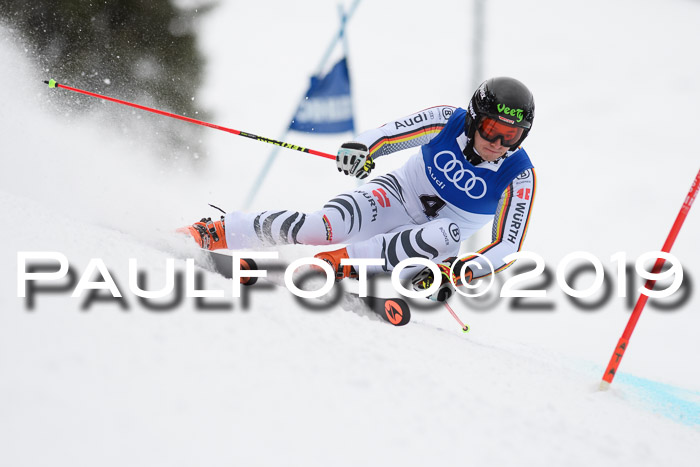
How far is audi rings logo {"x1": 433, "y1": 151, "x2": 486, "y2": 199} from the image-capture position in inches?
123

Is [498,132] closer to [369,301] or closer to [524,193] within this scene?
[524,193]

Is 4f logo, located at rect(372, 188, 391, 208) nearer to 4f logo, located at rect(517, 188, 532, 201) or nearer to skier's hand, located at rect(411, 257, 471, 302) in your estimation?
skier's hand, located at rect(411, 257, 471, 302)

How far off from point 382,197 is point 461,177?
0.46 metres

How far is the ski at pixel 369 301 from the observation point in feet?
9.20

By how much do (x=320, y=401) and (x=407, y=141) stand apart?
2.16 m

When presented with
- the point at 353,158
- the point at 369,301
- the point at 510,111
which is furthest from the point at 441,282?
the point at 510,111

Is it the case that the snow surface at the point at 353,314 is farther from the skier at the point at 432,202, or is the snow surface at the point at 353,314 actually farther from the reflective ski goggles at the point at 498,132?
the reflective ski goggles at the point at 498,132

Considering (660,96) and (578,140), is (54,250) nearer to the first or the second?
(578,140)

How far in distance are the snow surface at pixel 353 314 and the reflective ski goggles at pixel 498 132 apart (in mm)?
1032

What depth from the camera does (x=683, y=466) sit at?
161 cm

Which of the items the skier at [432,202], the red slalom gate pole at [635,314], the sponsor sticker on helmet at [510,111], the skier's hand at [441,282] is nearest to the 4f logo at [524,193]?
the skier at [432,202]

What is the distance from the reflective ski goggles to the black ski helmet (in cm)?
2

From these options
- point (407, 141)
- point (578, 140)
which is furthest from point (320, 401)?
point (578, 140)

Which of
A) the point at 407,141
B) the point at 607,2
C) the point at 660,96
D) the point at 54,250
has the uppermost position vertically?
the point at 607,2
